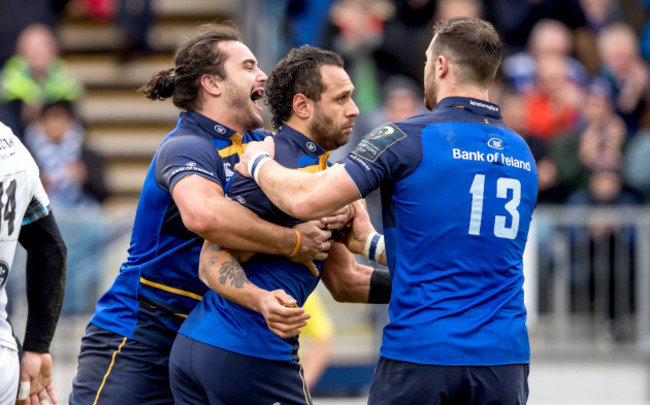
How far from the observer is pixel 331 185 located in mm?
4410

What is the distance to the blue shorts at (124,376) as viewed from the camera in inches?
203

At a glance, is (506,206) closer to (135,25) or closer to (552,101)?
(552,101)

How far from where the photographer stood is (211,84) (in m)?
5.29

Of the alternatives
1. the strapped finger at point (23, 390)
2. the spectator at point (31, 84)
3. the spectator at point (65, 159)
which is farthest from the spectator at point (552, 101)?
the strapped finger at point (23, 390)

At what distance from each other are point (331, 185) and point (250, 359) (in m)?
0.86

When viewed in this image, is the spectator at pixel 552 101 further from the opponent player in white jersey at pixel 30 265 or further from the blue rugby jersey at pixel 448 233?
the opponent player in white jersey at pixel 30 265

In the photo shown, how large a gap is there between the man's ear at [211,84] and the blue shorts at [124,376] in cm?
131

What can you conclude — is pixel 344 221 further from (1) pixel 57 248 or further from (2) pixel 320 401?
(2) pixel 320 401

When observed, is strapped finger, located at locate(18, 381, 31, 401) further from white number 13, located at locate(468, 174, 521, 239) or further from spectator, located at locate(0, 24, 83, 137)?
spectator, located at locate(0, 24, 83, 137)

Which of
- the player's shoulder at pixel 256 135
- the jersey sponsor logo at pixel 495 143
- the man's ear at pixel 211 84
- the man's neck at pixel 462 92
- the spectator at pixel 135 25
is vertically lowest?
the jersey sponsor logo at pixel 495 143

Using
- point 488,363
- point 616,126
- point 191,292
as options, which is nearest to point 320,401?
point 616,126

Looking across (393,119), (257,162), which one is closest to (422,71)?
(393,119)

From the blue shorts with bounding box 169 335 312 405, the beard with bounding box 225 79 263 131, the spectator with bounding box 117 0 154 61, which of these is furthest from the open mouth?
the spectator with bounding box 117 0 154 61

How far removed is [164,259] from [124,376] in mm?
615
